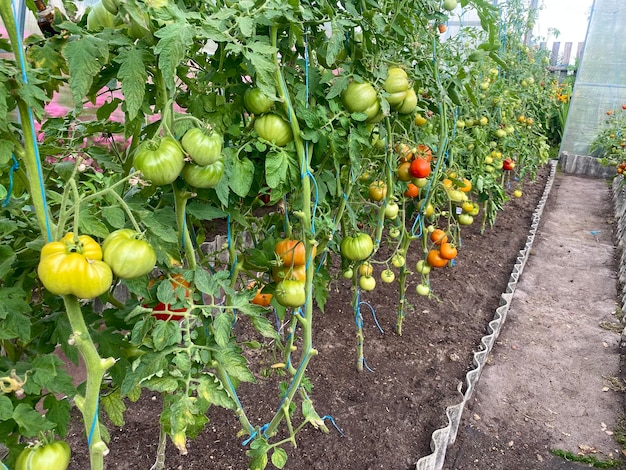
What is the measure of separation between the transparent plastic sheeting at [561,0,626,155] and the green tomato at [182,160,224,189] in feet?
29.7

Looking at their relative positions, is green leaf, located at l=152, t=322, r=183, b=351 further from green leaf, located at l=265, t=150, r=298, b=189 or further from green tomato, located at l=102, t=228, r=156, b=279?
green leaf, located at l=265, t=150, r=298, b=189

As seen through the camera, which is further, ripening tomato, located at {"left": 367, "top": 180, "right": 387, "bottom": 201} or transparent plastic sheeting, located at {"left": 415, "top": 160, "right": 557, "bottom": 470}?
ripening tomato, located at {"left": 367, "top": 180, "right": 387, "bottom": 201}

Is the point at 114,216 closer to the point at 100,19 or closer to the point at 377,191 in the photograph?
the point at 100,19

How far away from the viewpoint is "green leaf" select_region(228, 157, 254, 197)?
1.16 meters

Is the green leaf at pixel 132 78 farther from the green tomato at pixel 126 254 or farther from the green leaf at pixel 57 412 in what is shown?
the green leaf at pixel 57 412

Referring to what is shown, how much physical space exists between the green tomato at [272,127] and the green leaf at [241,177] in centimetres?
9

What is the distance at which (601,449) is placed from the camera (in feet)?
7.53

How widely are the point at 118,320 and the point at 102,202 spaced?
303mm

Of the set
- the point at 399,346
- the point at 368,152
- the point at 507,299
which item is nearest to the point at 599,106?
the point at 507,299

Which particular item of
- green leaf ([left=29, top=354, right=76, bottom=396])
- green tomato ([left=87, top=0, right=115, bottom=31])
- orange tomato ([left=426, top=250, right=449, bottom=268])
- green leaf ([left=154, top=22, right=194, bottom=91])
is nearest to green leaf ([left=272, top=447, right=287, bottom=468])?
green leaf ([left=29, top=354, right=76, bottom=396])

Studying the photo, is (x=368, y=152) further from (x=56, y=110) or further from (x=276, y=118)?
(x=56, y=110)

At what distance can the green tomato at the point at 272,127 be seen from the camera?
3.98 feet

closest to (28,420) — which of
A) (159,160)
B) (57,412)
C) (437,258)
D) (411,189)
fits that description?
(57,412)

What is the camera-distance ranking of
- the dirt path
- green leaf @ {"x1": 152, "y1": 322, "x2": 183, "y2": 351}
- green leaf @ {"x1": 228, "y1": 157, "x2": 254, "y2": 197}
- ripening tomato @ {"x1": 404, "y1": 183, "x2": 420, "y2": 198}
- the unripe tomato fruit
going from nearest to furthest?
1. the unripe tomato fruit
2. green leaf @ {"x1": 152, "y1": 322, "x2": 183, "y2": 351}
3. green leaf @ {"x1": 228, "y1": 157, "x2": 254, "y2": 197}
4. the dirt path
5. ripening tomato @ {"x1": 404, "y1": 183, "x2": 420, "y2": 198}
